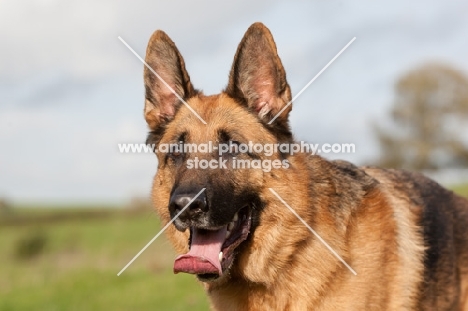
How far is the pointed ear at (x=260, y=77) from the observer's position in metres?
5.22

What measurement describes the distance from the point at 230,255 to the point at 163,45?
201 cm

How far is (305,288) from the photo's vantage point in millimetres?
5070

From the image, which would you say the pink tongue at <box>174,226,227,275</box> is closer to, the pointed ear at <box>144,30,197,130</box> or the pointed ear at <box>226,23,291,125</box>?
the pointed ear at <box>226,23,291,125</box>

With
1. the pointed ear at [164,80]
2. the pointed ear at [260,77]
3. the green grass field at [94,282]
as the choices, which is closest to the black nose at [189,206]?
the green grass field at [94,282]

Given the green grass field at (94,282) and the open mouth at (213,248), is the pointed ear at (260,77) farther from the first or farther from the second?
the green grass field at (94,282)

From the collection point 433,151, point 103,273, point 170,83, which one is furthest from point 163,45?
point 433,151

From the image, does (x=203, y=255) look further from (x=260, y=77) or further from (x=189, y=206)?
(x=260, y=77)

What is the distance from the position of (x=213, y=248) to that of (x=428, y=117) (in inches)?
1583

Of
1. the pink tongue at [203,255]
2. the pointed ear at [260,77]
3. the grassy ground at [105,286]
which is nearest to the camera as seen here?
the pink tongue at [203,255]

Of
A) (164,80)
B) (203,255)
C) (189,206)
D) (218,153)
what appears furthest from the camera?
(164,80)

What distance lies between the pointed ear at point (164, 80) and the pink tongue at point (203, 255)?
1.41m

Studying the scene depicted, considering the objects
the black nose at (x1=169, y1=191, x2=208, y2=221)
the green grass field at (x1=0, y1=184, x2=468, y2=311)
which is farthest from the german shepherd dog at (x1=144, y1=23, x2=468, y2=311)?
the green grass field at (x1=0, y1=184, x2=468, y2=311)

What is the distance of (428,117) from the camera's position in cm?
4266

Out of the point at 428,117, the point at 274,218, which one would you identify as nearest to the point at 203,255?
the point at 274,218
